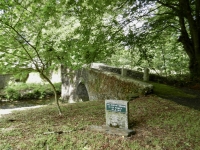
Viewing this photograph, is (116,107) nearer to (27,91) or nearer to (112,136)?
(112,136)

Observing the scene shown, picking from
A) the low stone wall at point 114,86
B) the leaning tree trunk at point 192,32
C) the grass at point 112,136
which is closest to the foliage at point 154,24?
the leaning tree trunk at point 192,32

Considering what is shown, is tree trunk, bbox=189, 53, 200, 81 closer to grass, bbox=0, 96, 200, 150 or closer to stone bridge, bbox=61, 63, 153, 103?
stone bridge, bbox=61, 63, 153, 103

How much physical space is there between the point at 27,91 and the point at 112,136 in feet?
50.5

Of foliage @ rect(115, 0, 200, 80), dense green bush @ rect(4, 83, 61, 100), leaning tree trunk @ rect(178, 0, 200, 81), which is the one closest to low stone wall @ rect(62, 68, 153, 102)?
foliage @ rect(115, 0, 200, 80)

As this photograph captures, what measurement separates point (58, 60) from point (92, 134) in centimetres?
246

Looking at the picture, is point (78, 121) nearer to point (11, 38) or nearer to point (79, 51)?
point (79, 51)

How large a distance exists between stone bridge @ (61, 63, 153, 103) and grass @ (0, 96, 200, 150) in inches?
72.3

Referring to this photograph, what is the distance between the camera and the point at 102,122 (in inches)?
181

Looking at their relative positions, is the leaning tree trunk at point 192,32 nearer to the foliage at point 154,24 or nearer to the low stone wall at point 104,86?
the foliage at point 154,24

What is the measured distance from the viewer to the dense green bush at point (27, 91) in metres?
16.9

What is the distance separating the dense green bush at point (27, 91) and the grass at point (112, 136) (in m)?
12.6

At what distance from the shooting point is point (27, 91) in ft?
57.2

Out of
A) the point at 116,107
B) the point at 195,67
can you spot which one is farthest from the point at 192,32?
the point at 116,107

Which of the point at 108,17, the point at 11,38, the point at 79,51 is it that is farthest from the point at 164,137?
the point at 108,17
